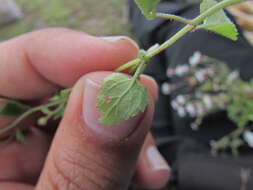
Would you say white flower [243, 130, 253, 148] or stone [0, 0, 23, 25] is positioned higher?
stone [0, 0, 23, 25]

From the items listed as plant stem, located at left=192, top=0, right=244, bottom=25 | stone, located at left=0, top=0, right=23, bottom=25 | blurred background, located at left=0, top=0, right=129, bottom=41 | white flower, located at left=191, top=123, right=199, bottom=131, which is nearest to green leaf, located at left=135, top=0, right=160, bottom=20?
plant stem, located at left=192, top=0, right=244, bottom=25

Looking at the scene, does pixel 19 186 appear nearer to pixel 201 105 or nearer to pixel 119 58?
pixel 119 58

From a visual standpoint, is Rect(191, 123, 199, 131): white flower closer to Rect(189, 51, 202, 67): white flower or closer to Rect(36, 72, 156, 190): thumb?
Rect(189, 51, 202, 67): white flower

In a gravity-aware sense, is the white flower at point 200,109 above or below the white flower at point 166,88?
above

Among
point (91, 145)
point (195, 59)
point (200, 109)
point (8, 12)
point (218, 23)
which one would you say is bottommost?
point (200, 109)

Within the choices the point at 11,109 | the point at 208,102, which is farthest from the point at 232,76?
the point at 11,109

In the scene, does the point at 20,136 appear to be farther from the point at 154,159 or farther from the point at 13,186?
the point at 154,159

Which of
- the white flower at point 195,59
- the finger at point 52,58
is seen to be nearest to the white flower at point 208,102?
the white flower at point 195,59

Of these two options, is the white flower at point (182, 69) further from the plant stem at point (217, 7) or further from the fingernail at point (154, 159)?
the plant stem at point (217, 7)
